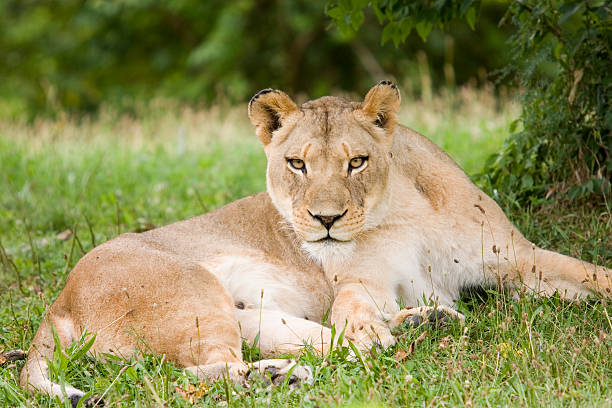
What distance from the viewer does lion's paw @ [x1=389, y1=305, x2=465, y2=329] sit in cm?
389

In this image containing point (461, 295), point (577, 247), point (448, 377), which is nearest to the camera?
point (448, 377)

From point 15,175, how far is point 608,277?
695cm

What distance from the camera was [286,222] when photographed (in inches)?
181

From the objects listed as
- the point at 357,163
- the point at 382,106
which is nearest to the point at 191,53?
the point at 382,106

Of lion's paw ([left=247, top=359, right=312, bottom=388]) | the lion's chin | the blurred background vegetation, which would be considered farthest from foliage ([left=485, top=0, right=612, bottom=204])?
the blurred background vegetation

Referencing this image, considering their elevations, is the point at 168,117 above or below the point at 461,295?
below

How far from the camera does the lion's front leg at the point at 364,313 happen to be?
3.83 metres

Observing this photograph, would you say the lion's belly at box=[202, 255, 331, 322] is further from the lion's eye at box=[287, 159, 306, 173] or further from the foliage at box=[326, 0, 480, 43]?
the foliage at box=[326, 0, 480, 43]

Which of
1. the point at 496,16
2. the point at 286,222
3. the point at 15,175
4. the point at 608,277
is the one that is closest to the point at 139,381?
the point at 286,222

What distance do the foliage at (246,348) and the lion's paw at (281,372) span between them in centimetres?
6

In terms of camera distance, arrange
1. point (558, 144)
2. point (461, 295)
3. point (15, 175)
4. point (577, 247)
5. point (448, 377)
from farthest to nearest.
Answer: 1. point (15, 175)
2. point (558, 144)
3. point (577, 247)
4. point (461, 295)
5. point (448, 377)

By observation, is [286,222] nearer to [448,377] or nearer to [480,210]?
[480,210]

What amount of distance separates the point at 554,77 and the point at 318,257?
2483mm

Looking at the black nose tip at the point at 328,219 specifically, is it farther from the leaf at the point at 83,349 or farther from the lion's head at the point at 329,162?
the leaf at the point at 83,349
